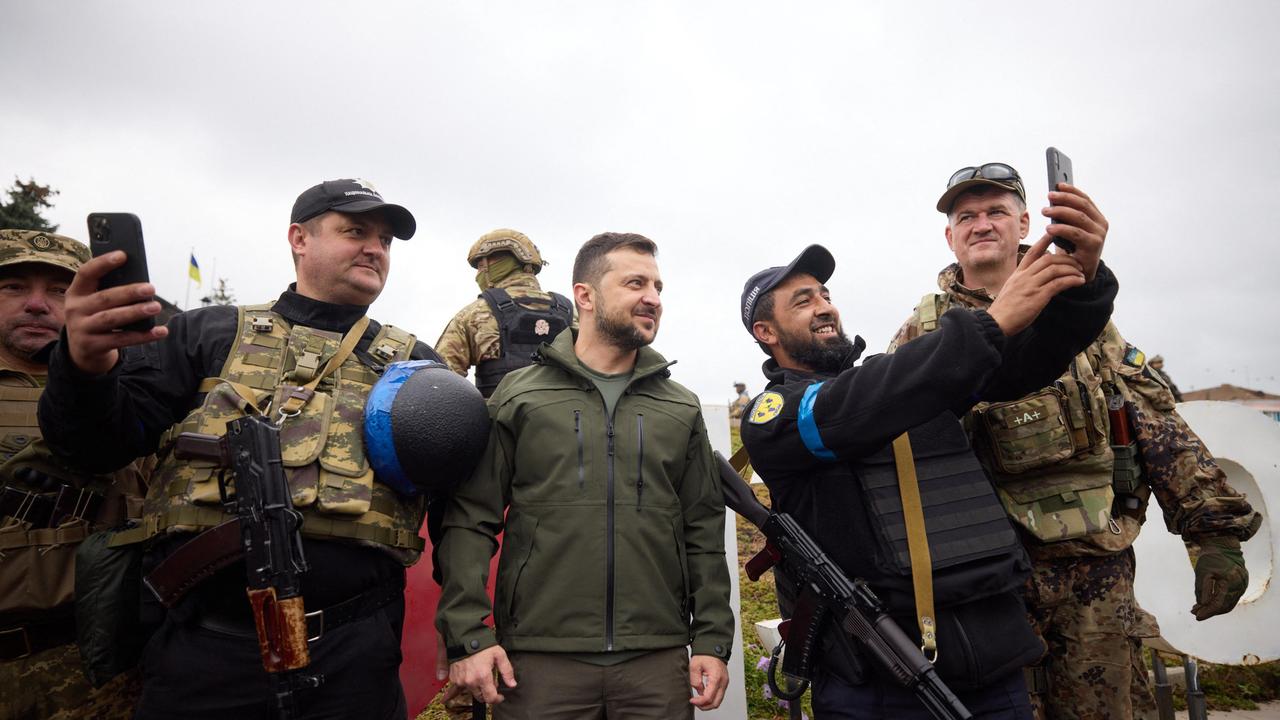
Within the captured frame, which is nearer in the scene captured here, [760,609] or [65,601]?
[65,601]

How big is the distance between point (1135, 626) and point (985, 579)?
55.3 inches

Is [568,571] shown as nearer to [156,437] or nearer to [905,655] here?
[905,655]

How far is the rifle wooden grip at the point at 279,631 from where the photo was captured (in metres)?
1.91

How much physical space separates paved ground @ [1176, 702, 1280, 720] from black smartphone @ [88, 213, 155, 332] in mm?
6754

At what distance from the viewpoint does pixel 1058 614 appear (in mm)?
3062

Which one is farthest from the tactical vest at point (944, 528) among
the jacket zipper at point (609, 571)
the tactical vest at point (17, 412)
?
the tactical vest at point (17, 412)

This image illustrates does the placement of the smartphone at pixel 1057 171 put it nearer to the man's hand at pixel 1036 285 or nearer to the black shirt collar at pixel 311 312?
the man's hand at pixel 1036 285

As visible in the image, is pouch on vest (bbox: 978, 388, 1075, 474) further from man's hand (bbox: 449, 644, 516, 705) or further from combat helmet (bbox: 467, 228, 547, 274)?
combat helmet (bbox: 467, 228, 547, 274)

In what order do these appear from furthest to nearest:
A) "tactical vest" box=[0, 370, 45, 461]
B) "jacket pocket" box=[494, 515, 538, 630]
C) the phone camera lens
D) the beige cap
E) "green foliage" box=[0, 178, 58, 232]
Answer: "green foliage" box=[0, 178, 58, 232]
the beige cap
"tactical vest" box=[0, 370, 45, 461]
"jacket pocket" box=[494, 515, 538, 630]
the phone camera lens

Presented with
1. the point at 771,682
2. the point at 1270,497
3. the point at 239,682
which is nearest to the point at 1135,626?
the point at 771,682

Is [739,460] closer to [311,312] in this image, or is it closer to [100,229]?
[311,312]

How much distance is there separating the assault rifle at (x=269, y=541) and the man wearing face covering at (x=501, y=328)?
2.39 meters

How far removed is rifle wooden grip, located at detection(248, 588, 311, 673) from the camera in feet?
6.27

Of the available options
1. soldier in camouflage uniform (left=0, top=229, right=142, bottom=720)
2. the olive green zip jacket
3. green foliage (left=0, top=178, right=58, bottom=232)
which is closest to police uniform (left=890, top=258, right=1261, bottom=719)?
the olive green zip jacket
